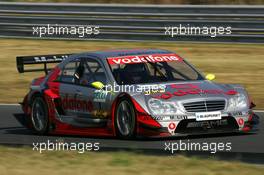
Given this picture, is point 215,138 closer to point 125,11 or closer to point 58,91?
point 58,91

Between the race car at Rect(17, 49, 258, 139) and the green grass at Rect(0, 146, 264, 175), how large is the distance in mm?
1492

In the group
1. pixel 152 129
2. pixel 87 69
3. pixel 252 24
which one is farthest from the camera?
pixel 252 24

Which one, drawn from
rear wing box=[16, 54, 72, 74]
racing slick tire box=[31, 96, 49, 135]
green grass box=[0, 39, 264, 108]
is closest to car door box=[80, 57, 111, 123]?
racing slick tire box=[31, 96, 49, 135]

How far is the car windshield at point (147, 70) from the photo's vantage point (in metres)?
11.9

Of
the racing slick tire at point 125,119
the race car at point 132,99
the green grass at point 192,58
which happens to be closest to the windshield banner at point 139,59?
the race car at point 132,99

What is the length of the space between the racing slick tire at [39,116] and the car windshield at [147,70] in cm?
135

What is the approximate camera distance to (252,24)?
2072 centimetres

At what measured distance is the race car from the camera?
11.0 meters

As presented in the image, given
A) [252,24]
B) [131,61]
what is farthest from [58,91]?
[252,24]

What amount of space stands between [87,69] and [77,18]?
10385 millimetres

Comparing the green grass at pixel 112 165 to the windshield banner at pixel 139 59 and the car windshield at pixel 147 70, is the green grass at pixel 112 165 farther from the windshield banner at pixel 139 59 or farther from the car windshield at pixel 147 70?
the windshield banner at pixel 139 59

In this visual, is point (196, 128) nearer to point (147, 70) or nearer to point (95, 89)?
point (147, 70)

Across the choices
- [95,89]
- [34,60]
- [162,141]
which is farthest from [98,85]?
[34,60]

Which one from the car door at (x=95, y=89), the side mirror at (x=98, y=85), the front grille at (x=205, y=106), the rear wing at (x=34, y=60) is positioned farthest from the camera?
the rear wing at (x=34, y=60)
